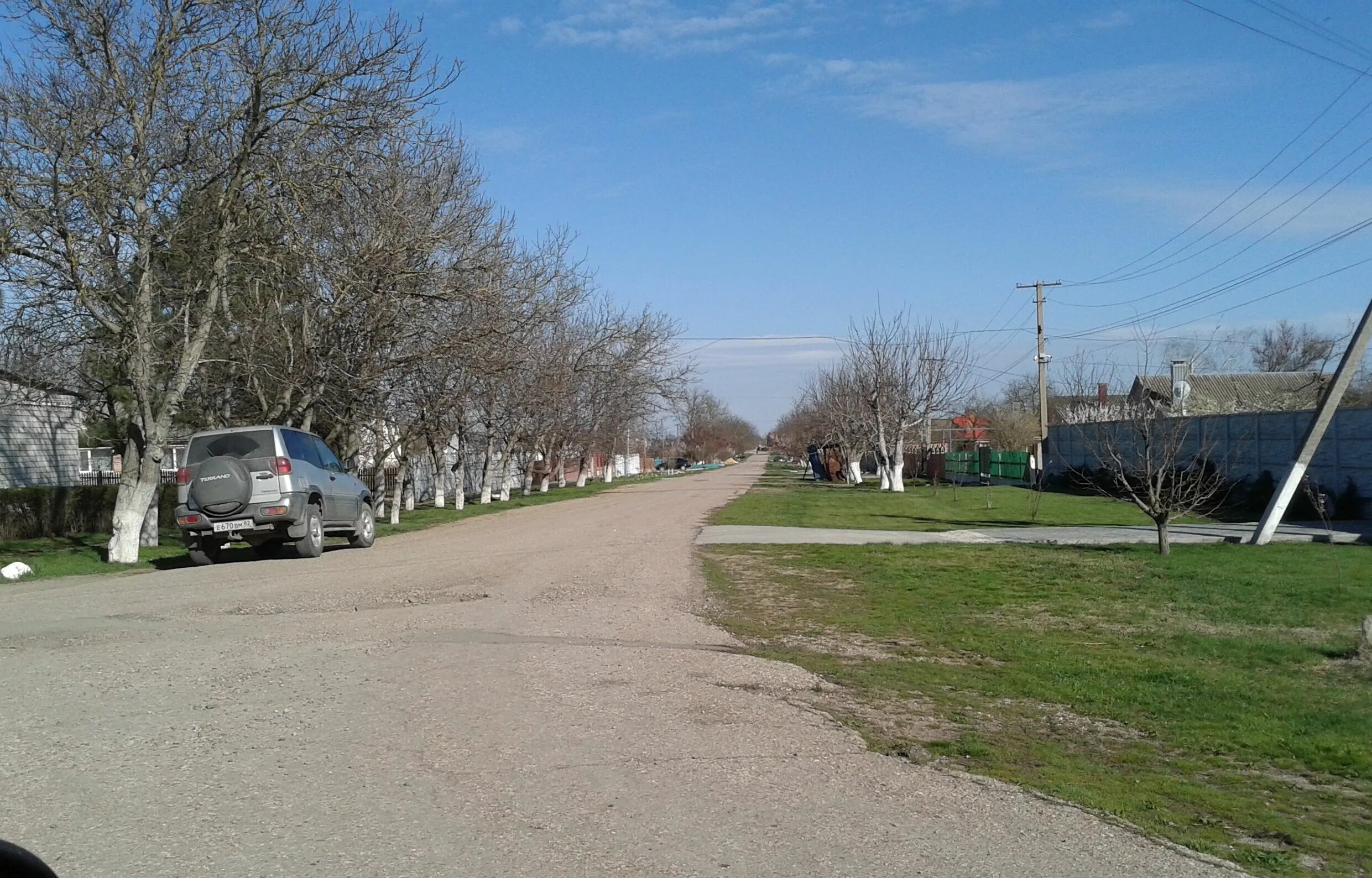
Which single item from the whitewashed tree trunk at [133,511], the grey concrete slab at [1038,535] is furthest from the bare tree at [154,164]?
the grey concrete slab at [1038,535]

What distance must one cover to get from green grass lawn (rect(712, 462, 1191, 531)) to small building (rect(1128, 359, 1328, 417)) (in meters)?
6.17

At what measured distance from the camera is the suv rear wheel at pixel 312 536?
1797 cm

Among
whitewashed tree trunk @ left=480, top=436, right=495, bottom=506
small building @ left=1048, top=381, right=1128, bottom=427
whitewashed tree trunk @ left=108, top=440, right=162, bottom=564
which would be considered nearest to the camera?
whitewashed tree trunk @ left=108, top=440, right=162, bottom=564

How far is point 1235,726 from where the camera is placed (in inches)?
313

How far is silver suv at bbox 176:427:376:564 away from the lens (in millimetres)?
16797

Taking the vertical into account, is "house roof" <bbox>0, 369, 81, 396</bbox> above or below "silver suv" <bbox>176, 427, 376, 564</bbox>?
above

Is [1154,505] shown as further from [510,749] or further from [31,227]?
[31,227]

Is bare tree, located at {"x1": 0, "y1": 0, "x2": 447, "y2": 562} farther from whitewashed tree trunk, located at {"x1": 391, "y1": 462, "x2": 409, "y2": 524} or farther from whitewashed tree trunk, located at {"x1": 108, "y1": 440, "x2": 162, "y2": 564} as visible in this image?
whitewashed tree trunk, located at {"x1": 391, "y1": 462, "x2": 409, "y2": 524}

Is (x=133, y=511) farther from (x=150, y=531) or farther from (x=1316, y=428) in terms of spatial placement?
(x=1316, y=428)

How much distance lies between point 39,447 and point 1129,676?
1438 inches

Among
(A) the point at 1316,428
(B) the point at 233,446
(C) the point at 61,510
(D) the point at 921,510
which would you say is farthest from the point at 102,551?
(D) the point at 921,510

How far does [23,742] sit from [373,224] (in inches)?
691

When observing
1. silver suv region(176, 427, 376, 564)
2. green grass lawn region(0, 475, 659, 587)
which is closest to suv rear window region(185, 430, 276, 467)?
silver suv region(176, 427, 376, 564)

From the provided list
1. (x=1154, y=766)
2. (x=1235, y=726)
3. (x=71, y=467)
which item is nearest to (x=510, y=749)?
(x=1154, y=766)
